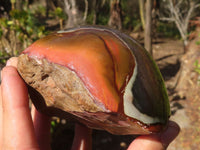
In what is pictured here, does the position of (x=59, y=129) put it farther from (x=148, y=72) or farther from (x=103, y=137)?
(x=148, y=72)

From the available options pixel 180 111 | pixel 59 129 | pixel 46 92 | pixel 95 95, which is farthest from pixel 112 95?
pixel 180 111

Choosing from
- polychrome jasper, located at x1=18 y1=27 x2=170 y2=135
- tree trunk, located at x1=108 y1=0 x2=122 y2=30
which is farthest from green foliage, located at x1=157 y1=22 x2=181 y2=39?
polychrome jasper, located at x1=18 y1=27 x2=170 y2=135

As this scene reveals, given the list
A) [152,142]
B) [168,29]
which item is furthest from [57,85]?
[168,29]

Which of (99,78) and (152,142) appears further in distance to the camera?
(152,142)

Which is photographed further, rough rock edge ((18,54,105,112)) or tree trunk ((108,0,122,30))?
tree trunk ((108,0,122,30))

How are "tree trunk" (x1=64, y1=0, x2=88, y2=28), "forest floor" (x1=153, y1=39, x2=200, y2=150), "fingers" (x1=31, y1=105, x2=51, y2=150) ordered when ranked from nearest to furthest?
"fingers" (x1=31, y1=105, x2=51, y2=150), "tree trunk" (x1=64, y1=0, x2=88, y2=28), "forest floor" (x1=153, y1=39, x2=200, y2=150)

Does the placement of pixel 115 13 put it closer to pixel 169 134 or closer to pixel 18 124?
pixel 169 134

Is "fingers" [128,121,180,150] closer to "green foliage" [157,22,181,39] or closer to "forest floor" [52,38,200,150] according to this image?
"forest floor" [52,38,200,150]

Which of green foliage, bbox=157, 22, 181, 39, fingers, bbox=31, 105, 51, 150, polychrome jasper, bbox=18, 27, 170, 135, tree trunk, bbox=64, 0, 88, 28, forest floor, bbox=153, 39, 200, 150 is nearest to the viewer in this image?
polychrome jasper, bbox=18, 27, 170, 135
